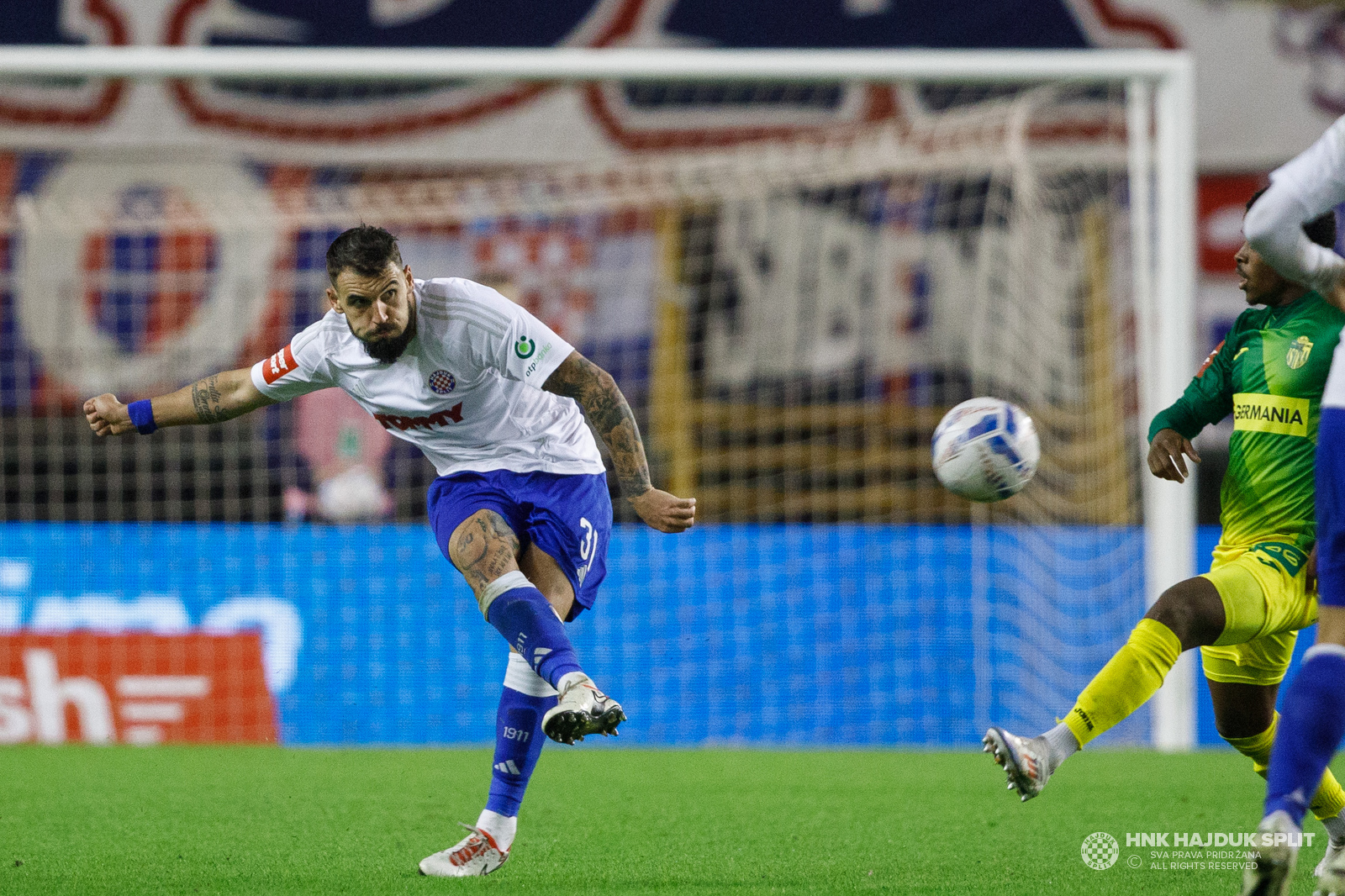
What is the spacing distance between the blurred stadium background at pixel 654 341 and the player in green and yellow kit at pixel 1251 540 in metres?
4.35

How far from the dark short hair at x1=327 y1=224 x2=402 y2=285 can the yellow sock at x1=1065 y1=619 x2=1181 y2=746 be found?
2246 millimetres

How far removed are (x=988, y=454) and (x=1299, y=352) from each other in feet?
2.94

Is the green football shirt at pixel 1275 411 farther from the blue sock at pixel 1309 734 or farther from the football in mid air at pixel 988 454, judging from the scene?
the blue sock at pixel 1309 734

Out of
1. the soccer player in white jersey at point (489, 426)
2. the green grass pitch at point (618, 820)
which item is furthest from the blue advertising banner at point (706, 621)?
the soccer player in white jersey at point (489, 426)

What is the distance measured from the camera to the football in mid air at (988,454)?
4574 mm

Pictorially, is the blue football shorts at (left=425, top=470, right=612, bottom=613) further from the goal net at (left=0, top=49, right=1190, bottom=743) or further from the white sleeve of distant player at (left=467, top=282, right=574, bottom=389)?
the goal net at (left=0, top=49, right=1190, bottom=743)

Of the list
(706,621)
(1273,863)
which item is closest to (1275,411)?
(1273,863)

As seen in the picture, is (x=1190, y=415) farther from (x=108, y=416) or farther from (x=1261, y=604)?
(x=108, y=416)

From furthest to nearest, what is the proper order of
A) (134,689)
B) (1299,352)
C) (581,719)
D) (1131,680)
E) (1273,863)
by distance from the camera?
(134,689), (1299,352), (1131,680), (581,719), (1273,863)

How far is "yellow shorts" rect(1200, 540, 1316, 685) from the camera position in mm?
4129

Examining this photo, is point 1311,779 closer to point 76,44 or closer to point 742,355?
point 742,355

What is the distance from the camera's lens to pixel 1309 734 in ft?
10.9

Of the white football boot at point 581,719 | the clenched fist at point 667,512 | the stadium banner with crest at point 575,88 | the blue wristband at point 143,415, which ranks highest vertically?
the stadium banner with crest at point 575,88

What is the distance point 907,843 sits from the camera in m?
5.21
